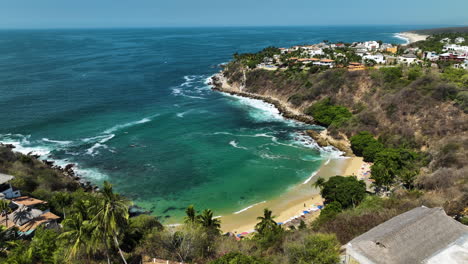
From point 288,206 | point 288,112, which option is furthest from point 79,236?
point 288,112

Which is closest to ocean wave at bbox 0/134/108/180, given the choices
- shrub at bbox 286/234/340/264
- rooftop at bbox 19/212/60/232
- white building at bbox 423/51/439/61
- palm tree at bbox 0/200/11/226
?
rooftop at bbox 19/212/60/232

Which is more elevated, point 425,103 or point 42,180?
point 425,103

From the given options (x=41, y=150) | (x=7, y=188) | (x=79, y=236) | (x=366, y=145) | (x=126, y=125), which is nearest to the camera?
(x=79, y=236)

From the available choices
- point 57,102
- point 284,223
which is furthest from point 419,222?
point 57,102

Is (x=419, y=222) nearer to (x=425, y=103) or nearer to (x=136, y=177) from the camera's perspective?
(x=136, y=177)

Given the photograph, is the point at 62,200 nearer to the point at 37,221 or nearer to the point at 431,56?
the point at 37,221

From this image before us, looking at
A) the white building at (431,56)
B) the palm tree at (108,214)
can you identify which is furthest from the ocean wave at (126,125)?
the white building at (431,56)

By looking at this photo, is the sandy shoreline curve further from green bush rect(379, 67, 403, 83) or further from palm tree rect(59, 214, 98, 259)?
green bush rect(379, 67, 403, 83)
